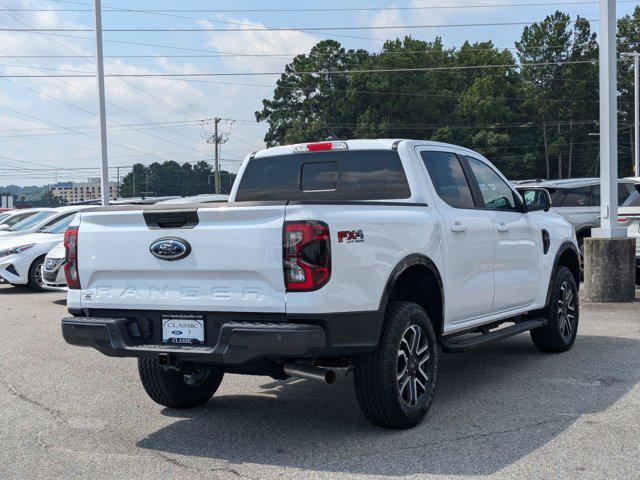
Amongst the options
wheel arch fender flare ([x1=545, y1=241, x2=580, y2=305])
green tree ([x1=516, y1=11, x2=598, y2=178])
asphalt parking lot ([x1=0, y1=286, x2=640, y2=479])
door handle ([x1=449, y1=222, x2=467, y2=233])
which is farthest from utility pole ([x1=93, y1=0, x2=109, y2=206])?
green tree ([x1=516, y1=11, x2=598, y2=178])

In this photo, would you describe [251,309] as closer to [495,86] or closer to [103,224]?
[103,224]

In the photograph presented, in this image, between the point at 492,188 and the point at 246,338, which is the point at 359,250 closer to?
the point at 246,338

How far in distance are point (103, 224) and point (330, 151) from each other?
2.04 meters

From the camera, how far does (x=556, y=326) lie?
829cm

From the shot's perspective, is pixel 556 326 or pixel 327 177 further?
pixel 556 326

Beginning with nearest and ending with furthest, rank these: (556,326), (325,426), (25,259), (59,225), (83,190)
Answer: (325,426) < (556,326) < (25,259) < (59,225) < (83,190)

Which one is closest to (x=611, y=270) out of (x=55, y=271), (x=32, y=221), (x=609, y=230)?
(x=609, y=230)

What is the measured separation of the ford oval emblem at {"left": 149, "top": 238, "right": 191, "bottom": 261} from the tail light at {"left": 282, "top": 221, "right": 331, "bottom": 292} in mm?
703

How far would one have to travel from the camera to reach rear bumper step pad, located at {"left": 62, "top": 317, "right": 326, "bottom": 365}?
16.3ft

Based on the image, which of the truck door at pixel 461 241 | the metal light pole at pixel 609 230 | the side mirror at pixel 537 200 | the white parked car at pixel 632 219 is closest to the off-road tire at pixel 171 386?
the truck door at pixel 461 241

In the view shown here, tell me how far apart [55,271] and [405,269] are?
9369 mm

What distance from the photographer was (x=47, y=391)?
726 centimetres

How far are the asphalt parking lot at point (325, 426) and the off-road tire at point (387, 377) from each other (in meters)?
0.13

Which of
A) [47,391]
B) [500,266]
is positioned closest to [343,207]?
[500,266]
